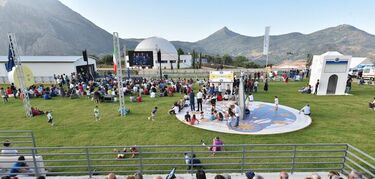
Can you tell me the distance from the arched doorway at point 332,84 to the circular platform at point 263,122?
9.61m

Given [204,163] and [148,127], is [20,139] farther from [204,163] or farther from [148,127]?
[204,163]

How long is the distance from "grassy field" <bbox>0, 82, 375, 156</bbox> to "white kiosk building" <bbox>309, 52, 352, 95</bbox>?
3.94 metres

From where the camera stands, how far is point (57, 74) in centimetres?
3469

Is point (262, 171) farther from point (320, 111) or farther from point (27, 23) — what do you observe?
point (27, 23)

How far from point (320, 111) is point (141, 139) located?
1414cm

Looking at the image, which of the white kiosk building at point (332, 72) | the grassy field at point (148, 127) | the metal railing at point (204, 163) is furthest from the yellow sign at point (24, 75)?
the white kiosk building at point (332, 72)

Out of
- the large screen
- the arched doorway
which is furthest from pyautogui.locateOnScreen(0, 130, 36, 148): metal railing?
the arched doorway

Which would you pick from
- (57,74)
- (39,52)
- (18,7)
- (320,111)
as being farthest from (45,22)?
(320,111)

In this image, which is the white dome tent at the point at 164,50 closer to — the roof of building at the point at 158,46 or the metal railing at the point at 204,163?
the roof of building at the point at 158,46

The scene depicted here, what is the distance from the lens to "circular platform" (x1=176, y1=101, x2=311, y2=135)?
12.4 metres

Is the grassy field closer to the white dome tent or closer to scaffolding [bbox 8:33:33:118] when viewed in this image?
scaffolding [bbox 8:33:33:118]

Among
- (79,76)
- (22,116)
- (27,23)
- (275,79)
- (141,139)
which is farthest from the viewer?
(27,23)

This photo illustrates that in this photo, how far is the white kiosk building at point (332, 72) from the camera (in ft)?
72.4

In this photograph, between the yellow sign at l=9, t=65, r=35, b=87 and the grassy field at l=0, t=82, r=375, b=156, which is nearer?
the grassy field at l=0, t=82, r=375, b=156
